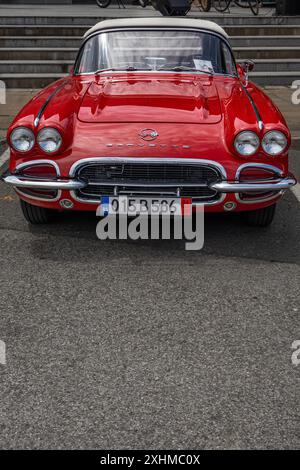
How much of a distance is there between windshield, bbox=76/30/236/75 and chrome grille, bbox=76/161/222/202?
1.55 metres

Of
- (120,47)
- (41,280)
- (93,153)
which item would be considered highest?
(120,47)

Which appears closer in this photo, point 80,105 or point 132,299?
point 132,299

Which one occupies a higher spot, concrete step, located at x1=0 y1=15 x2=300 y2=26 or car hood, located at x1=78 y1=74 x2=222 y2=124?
car hood, located at x1=78 y1=74 x2=222 y2=124

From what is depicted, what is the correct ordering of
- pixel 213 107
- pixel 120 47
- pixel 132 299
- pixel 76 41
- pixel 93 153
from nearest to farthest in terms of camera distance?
pixel 132 299 < pixel 93 153 < pixel 213 107 < pixel 120 47 < pixel 76 41

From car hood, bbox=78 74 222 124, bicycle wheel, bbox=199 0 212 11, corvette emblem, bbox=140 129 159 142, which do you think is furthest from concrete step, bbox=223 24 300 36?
corvette emblem, bbox=140 129 159 142

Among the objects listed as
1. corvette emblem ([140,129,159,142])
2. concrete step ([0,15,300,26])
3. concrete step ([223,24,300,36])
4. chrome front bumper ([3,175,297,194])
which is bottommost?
chrome front bumper ([3,175,297,194])

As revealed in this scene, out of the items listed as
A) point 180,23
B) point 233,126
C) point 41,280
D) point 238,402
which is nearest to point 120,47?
point 180,23

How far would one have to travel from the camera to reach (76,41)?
1231 centimetres

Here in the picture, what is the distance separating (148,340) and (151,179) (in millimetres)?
1396

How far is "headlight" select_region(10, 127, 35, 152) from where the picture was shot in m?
4.43

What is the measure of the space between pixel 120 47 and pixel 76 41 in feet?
→ 23.5

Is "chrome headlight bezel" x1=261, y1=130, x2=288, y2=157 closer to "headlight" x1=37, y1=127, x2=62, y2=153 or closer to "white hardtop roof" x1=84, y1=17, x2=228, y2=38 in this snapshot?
"headlight" x1=37, y1=127, x2=62, y2=153

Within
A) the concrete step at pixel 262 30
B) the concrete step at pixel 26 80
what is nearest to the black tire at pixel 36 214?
the concrete step at pixel 26 80

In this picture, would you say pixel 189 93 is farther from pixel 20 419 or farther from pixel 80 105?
pixel 20 419
